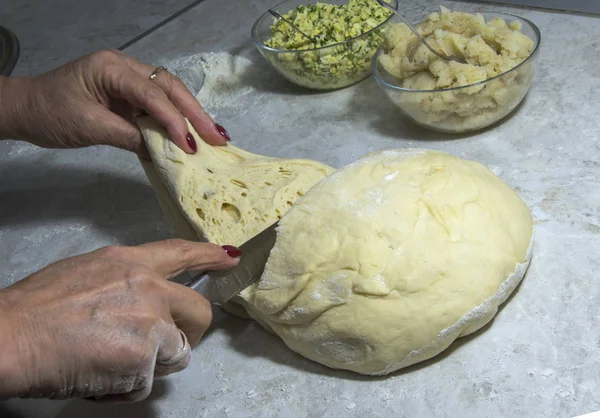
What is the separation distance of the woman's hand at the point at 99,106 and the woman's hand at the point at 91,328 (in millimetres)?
536

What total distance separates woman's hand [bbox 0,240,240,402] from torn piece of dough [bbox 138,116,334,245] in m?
0.34

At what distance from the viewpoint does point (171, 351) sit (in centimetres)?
115

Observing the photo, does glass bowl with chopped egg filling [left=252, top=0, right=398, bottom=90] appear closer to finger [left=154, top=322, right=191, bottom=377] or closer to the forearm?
the forearm

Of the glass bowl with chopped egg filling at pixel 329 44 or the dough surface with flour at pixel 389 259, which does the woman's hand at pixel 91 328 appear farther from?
the glass bowl with chopped egg filling at pixel 329 44

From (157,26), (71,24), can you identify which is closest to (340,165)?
(157,26)

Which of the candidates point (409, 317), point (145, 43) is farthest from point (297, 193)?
point (145, 43)

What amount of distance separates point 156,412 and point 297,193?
601 mm

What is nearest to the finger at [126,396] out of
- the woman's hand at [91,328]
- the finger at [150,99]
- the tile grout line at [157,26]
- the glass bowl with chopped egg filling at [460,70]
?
the woman's hand at [91,328]

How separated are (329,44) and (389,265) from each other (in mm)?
1068

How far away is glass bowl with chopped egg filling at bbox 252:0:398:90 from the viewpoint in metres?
2.09

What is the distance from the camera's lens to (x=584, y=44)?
213 centimetres

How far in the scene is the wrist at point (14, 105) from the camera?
69.7 inches

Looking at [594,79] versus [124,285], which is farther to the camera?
[594,79]

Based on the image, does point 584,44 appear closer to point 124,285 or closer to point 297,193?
point 297,193
